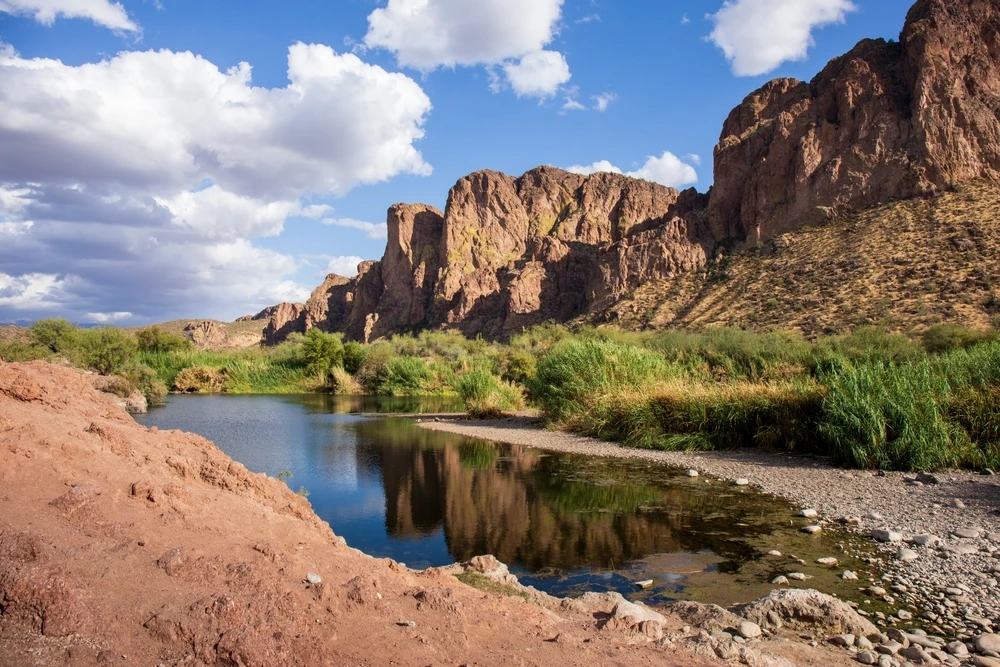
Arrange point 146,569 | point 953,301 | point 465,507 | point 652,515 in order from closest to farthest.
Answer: point 146,569
point 652,515
point 465,507
point 953,301

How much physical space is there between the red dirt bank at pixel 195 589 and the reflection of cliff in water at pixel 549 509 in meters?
3.02

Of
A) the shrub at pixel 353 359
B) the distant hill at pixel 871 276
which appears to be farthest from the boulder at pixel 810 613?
the shrub at pixel 353 359

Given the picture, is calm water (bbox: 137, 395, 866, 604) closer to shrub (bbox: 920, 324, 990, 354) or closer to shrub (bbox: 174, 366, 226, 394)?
shrub (bbox: 920, 324, 990, 354)

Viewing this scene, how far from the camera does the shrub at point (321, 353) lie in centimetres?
4722

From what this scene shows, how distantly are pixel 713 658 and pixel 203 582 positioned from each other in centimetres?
306

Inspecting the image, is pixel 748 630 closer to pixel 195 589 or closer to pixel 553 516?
pixel 195 589

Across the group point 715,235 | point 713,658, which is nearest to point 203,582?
point 713,658

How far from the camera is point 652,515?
9773mm

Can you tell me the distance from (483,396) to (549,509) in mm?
15128

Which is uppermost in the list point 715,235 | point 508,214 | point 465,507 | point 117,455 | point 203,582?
point 508,214

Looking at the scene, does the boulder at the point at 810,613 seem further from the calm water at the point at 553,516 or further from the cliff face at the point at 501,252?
the cliff face at the point at 501,252

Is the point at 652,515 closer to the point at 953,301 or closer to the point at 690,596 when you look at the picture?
the point at 690,596

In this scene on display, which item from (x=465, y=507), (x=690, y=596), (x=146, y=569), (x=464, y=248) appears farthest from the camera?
(x=464, y=248)

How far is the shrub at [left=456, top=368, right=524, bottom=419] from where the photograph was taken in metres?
25.3
